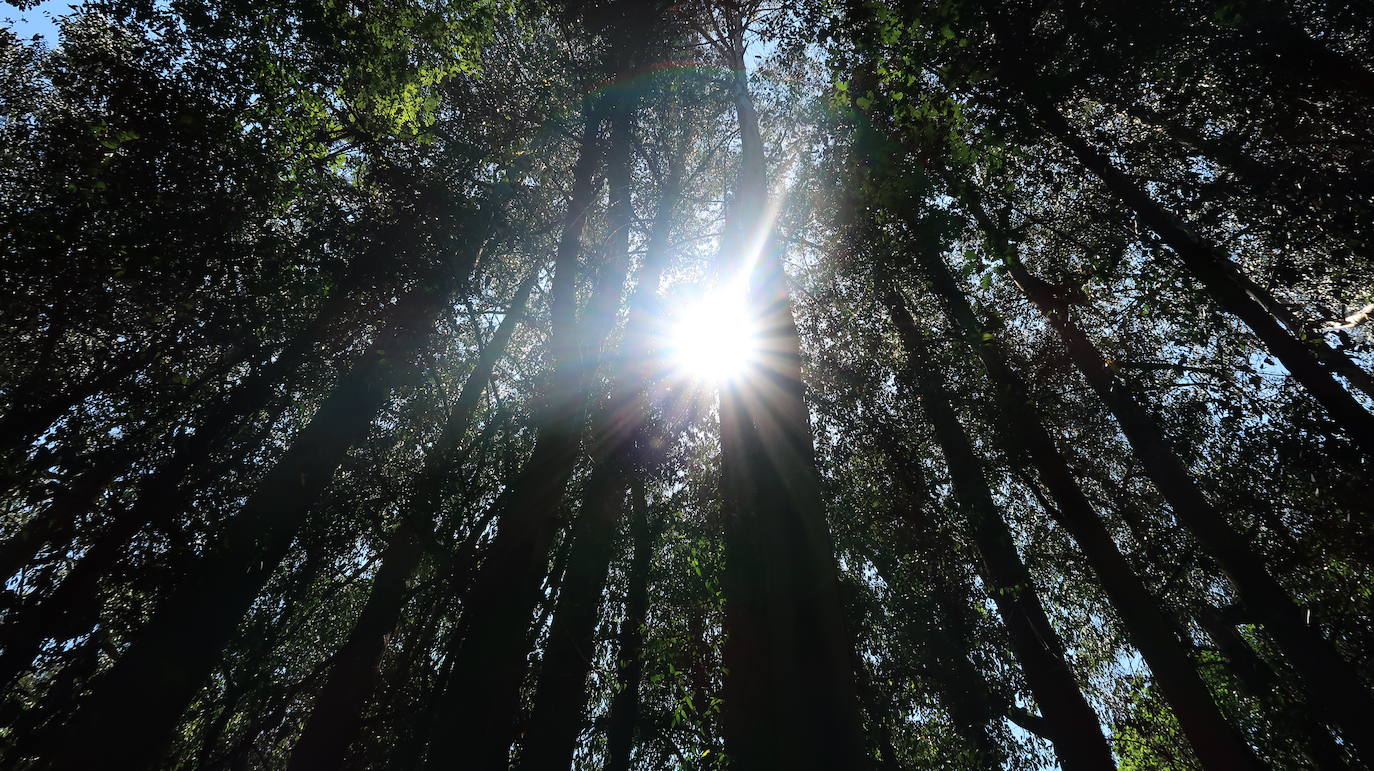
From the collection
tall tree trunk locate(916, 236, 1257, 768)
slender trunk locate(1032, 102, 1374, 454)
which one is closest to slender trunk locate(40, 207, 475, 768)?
tall tree trunk locate(916, 236, 1257, 768)

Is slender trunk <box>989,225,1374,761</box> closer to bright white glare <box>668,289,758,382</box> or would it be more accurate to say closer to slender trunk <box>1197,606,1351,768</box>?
slender trunk <box>1197,606,1351,768</box>

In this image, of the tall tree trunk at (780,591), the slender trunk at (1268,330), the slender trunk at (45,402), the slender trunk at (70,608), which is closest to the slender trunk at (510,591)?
the tall tree trunk at (780,591)

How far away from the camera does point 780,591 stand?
4352 millimetres

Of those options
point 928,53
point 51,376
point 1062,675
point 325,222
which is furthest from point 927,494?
point 51,376

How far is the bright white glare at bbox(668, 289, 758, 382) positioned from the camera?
271 inches

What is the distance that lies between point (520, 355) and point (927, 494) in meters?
10.4

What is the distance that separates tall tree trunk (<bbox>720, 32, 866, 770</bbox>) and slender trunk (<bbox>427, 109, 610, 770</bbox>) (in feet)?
9.53

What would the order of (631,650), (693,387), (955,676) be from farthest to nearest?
(693,387) < (631,650) < (955,676)

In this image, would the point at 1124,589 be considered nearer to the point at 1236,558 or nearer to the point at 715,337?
the point at 1236,558

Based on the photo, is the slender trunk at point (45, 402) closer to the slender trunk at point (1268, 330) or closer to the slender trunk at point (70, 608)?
the slender trunk at point (70, 608)

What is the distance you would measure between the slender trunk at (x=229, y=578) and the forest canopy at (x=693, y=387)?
5 cm

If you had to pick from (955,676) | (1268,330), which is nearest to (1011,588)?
(1268,330)

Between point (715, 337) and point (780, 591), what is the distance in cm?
664

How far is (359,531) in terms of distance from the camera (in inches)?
385
